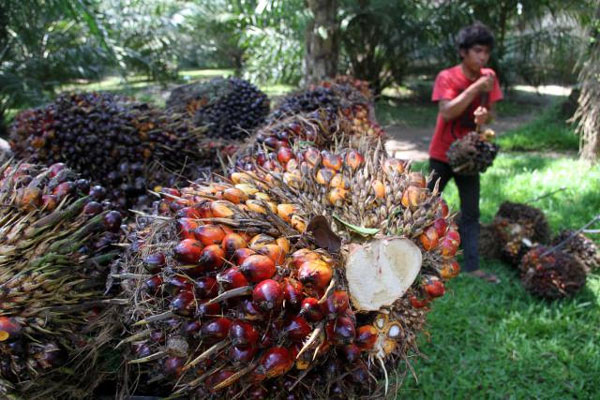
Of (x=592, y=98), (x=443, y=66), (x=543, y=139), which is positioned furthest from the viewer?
(x=443, y=66)

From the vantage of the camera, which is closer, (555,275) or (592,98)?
(555,275)

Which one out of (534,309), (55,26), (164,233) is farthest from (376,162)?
(55,26)

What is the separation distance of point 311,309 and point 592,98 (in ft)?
19.3

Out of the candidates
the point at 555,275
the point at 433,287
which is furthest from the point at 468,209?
the point at 433,287

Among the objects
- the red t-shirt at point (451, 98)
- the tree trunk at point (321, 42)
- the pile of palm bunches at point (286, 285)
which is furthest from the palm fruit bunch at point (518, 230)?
the pile of palm bunches at point (286, 285)

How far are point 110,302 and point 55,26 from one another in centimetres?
969

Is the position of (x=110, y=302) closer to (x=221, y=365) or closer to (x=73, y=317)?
(x=73, y=317)

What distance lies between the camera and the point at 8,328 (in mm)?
975

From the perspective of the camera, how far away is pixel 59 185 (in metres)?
1.28

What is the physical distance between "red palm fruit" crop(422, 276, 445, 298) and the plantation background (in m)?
0.22

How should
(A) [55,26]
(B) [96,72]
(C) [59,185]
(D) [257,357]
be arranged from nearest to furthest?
(D) [257,357] → (C) [59,185] → (A) [55,26] → (B) [96,72]

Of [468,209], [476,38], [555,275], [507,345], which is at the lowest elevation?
[507,345]

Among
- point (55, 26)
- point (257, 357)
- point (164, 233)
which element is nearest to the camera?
point (257, 357)

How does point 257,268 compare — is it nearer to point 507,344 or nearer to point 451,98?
point 507,344
